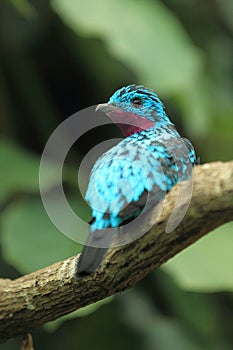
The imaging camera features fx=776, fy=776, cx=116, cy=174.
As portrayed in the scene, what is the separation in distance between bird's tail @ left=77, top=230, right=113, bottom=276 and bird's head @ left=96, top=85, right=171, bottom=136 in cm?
43

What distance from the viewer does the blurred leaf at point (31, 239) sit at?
3.95m

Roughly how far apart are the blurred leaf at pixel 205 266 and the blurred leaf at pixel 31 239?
598 millimetres

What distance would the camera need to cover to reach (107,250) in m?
2.30

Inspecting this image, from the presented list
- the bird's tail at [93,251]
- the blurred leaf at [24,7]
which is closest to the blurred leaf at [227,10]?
the blurred leaf at [24,7]

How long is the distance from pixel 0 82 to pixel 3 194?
117 centimetres

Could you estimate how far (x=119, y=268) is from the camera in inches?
92.6

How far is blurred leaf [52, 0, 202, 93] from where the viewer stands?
4082mm

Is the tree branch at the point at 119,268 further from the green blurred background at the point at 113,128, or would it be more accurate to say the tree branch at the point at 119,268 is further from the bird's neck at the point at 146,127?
the green blurred background at the point at 113,128

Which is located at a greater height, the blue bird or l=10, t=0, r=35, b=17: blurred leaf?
the blue bird

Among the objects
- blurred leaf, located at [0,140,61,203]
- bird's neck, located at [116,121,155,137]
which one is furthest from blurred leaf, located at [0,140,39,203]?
bird's neck, located at [116,121,155,137]

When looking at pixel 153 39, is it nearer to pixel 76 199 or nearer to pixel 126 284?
pixel 76 199

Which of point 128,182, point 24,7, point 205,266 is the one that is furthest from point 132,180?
point 24,7

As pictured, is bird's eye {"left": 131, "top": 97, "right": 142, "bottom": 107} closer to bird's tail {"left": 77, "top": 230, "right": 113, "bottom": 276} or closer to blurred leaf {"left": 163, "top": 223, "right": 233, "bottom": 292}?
bird's tail {"left": 77, "top": 230, "right": 113, "bottom": 276}

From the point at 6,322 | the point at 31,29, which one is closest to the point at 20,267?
the point at 6,322
